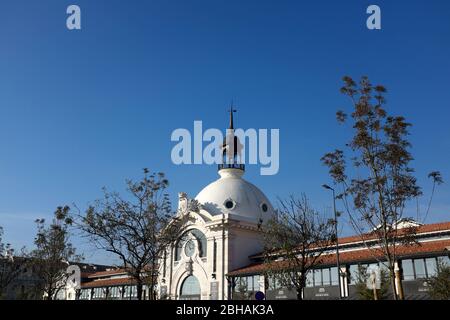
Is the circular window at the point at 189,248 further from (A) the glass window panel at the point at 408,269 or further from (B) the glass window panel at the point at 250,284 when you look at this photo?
(A) the glass window panel at the point at 408,269

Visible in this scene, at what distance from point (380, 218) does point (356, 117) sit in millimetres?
5512

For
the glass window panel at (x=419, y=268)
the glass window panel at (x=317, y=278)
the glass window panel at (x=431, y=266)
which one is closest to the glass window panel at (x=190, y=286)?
the glass window panel at (x=317, y=278)

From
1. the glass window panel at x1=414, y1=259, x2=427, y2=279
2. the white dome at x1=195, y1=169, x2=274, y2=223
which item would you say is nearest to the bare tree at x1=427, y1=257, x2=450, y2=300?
the glass window panel at x1=414, y1=259, x2=427, y2=279

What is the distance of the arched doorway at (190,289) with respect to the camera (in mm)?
51594

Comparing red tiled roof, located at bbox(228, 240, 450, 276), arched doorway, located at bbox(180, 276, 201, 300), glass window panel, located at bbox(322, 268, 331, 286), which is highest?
red tiled roof, located at bbox(228, 240, 450, 276)

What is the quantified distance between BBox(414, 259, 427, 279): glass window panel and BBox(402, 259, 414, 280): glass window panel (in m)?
0.38

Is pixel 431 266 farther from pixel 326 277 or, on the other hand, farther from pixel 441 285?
pixel 326 277

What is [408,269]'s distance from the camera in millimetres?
31797

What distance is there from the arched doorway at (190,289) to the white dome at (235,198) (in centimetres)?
842

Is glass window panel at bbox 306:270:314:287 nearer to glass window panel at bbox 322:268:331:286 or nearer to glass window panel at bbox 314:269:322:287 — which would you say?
glass window panel at bbox 314:269:322:287

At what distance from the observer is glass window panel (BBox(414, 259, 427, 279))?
101ft

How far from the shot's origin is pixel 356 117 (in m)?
23.6

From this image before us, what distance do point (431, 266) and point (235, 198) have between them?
2837 cm
